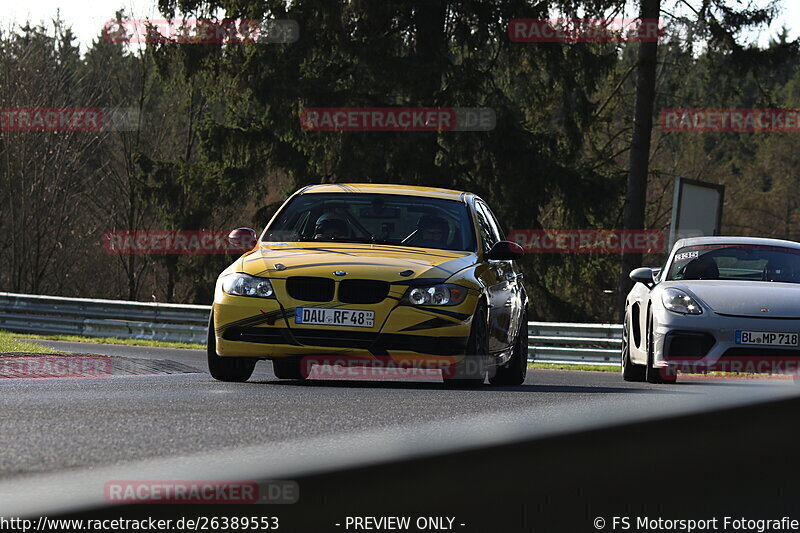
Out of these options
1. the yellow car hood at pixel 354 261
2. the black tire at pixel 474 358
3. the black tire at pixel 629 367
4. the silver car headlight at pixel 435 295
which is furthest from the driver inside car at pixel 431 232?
the black tire at pixel 629 367

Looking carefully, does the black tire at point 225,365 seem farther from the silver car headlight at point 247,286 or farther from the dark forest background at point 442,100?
the dark forest background at point 442,100

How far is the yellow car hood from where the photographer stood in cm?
915

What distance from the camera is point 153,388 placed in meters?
8.41

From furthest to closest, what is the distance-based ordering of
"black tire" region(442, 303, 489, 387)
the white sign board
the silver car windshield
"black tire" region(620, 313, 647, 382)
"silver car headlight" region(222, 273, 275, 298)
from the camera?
1. the white sign board
2. "black tire" region(620, 313, 647, 382)
3. the silver car windshield
4. "black tire" region(442, 303, 489, 387)
5. "silver car headlight" region(222, 273, 275, 298)

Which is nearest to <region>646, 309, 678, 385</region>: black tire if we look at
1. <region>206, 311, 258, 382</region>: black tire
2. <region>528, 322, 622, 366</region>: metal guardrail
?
<region>206, 311, 258, 382</region>: black tire

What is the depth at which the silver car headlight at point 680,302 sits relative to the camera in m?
11.3

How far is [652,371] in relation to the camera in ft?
39.9

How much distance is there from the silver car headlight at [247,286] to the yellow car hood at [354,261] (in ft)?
0.16

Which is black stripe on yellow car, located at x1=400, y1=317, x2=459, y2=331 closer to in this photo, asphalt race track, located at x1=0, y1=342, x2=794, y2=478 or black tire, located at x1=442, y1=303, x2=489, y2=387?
black tire, located at x1=442, y1=303, x2=489, y2=387

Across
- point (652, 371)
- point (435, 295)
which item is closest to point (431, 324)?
point (435, 295)

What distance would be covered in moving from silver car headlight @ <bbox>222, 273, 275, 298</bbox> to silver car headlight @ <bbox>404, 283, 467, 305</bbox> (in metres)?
0.97

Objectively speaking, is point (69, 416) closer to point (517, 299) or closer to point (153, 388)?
point (153, 388)

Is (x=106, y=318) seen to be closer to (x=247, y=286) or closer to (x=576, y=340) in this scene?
(x=576, y=340)

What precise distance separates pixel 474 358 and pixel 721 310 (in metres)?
2.91
